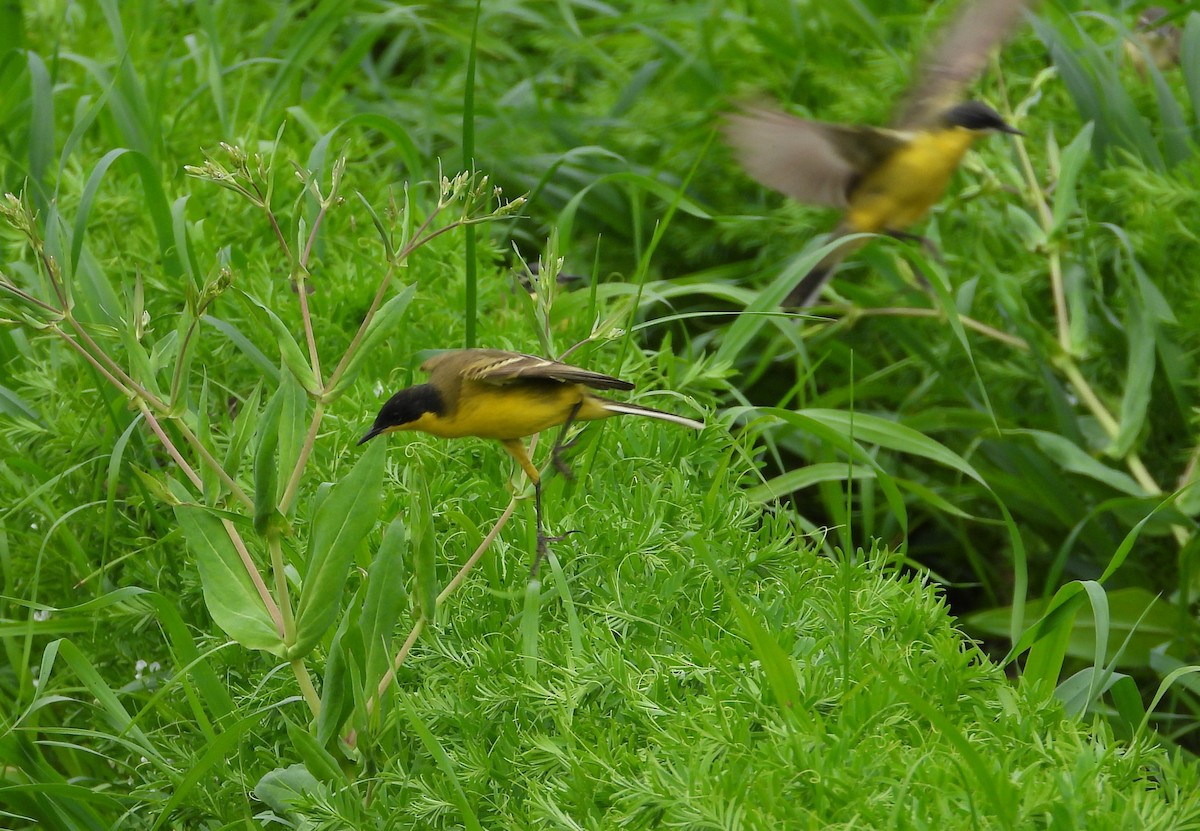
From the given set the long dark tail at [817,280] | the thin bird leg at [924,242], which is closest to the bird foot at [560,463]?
the long dark tail at [817,280]

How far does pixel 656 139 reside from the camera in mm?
4527

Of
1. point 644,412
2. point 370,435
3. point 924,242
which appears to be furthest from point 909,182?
point 370,435

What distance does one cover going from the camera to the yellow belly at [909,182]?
3.51 metres

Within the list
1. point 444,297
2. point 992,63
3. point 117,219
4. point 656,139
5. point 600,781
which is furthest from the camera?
point 656,139

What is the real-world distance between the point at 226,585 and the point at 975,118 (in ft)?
7.55

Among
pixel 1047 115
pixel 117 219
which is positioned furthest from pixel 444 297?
pixel 1047 115

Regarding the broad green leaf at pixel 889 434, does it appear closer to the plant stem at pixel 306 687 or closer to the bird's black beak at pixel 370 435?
the bird's black beak at pixel 370 435

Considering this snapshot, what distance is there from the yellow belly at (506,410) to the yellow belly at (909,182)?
4.95 ft

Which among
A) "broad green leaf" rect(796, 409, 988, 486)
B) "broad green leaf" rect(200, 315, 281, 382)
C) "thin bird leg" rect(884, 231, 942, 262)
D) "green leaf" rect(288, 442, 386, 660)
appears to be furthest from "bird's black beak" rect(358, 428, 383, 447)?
"thin bird leg" rect(884, 231, 942, 262)

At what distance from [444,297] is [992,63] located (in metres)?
1.72

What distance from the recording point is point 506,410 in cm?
218

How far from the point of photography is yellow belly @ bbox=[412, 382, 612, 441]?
2.16m

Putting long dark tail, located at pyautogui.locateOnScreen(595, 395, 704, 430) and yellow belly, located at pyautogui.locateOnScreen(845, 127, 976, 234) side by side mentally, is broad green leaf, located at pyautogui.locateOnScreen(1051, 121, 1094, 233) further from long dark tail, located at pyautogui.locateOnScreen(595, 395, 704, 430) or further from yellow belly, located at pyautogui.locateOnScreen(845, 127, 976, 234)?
long dark tail, located at pyautogui.locateOnScreen(595, 395, 704, 430)

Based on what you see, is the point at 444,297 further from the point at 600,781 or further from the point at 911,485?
the point at 600,781
